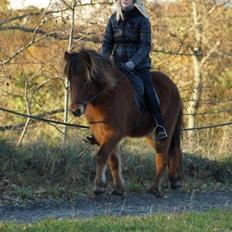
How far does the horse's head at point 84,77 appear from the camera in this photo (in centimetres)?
820

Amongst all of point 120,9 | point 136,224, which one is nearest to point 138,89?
point 120,9

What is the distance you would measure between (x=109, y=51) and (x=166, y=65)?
838 cm

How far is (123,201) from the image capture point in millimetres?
9070

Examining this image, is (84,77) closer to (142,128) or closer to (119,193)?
(142,128)

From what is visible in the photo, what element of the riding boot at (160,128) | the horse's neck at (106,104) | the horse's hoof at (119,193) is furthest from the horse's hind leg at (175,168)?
the horse's neck at (106,104)

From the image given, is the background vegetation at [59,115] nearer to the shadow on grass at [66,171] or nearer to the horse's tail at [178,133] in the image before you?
the shadow on grass at [66,171]

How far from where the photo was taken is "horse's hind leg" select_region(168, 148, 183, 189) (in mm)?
10195

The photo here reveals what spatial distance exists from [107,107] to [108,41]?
3.67 feet

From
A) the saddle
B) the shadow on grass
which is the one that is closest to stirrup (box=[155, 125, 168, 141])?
the saddle

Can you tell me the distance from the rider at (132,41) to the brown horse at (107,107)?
26 cm

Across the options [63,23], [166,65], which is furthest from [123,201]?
[166,65]

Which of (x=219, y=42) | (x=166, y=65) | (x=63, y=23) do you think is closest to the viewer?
(x=63, y=23)

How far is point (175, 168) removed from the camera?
33.6 ft

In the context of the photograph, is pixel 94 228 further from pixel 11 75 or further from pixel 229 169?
pixel 11 75
